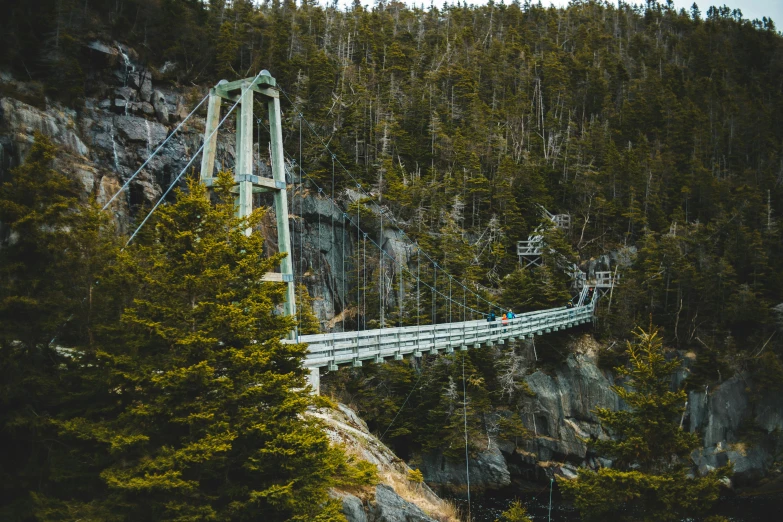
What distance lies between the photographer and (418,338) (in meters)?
16.2

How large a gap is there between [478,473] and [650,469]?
46.6 ft

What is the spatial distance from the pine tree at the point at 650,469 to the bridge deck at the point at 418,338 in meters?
5.22

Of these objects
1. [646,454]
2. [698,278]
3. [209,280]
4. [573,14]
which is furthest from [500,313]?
[573,14]

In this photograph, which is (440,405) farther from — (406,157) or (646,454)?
(406,157)

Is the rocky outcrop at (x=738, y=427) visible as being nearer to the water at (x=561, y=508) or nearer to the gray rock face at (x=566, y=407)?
the water at (x=561, y=508)

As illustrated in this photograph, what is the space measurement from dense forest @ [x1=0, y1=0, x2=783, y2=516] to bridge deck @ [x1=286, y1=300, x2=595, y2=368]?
8.18 ft

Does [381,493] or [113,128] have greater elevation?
[113,128]

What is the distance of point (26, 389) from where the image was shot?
23.9 feet

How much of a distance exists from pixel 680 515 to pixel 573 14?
68840mm

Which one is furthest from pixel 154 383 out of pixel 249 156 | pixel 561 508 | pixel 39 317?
pixel 561 508

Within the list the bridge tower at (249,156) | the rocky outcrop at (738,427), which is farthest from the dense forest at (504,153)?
the bridge tower at (249,156)

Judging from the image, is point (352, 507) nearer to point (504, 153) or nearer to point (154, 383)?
point (154, 383)

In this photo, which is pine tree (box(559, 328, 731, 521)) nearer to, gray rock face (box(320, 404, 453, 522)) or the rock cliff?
gray rock face (box(320, 404, 453, 522))

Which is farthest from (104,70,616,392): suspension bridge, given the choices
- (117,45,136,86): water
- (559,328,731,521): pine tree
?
(117,45,136,86): water
